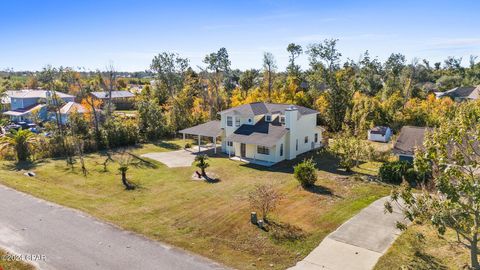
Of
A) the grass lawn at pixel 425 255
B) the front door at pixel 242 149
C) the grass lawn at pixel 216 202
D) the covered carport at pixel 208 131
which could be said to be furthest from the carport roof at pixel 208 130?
the grass lawn at pixel 425 255

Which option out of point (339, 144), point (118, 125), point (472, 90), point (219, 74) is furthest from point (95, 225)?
point (472, 90)

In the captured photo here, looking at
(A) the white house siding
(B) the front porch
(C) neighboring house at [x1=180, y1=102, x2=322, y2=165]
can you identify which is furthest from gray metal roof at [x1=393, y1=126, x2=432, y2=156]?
(B) the front porch

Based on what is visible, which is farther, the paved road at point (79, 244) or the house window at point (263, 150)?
the house window at point (263, 150)

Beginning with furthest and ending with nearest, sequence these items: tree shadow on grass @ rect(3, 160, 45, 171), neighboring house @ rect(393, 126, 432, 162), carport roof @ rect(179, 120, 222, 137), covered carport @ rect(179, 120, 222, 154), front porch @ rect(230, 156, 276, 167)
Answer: carport roof @ rect(179, 120, 222, 137)
covered carport @ rect(179, 120, 222, 154)
front porch @ rect(230, 156, 276, 167)
tree shadow on grass @ rect(3, 160, 45, 171)
neighboring house @ rect(393, 126, 432, 162)

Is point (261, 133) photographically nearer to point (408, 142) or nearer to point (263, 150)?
point (263, 150)

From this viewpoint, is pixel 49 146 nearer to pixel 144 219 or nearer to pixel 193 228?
pixel 144 219

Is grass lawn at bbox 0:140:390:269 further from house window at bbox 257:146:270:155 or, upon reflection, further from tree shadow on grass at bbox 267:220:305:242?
house window at bbox 257:146:270:155

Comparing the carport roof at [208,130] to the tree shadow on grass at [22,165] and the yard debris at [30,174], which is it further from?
the yard debris at [30,174]
